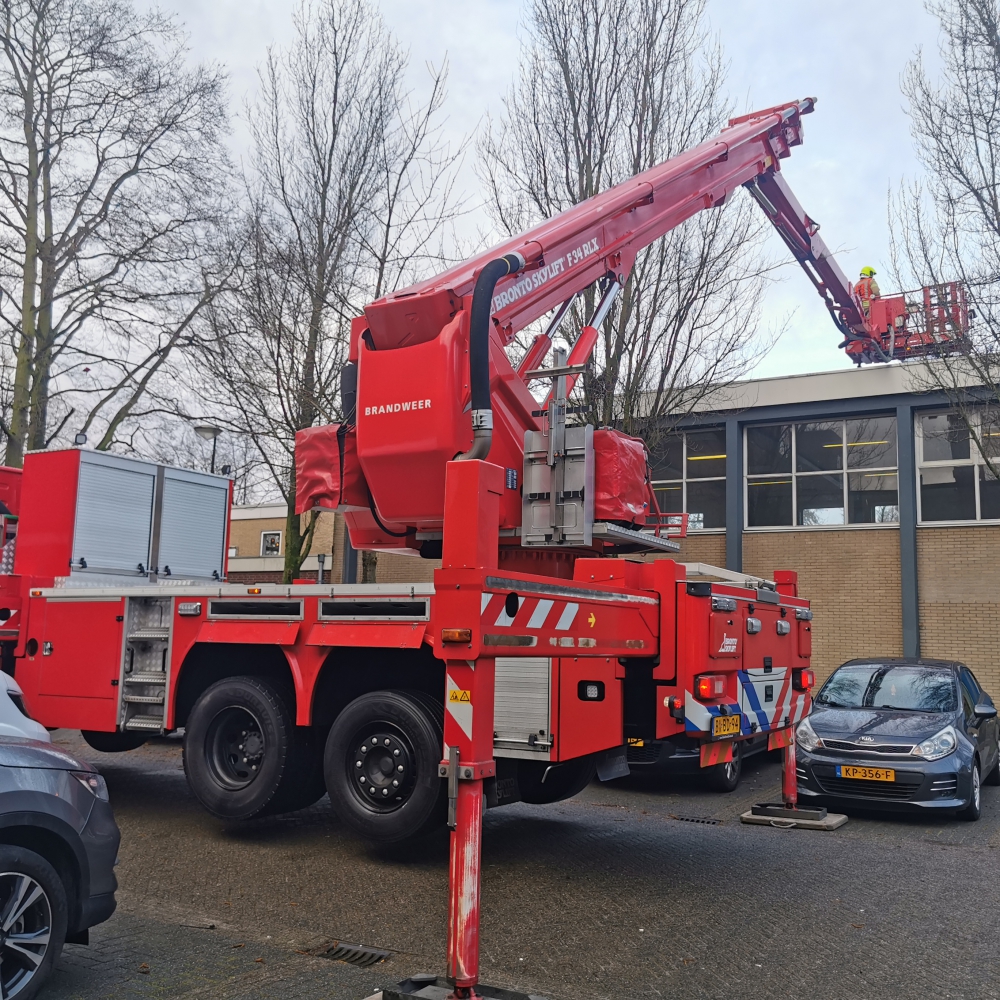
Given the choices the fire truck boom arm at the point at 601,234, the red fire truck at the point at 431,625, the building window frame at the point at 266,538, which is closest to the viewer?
the red fire truck at the point at 431,625

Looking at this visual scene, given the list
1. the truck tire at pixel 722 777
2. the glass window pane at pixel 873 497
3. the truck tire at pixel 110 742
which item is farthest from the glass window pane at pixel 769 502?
the truck tire at pixel 110 742

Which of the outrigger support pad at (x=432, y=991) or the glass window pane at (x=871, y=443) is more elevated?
the glass window pane at (x=871, y=443)

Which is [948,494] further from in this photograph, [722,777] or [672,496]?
[722,777]

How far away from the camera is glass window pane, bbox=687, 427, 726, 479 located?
19266mm

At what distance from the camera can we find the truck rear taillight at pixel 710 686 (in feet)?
21.5

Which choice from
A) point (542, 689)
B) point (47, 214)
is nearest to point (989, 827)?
point (542, 689)

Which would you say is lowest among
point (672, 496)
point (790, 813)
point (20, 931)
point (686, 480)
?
point (790, 813)

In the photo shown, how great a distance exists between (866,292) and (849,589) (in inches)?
206

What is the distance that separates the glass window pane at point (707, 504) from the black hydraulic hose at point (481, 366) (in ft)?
43.6

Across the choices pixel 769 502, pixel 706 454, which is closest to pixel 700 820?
pixel 769 502

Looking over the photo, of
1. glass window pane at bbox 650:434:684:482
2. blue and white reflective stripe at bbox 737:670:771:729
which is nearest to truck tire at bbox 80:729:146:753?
blue and white reflective stripe at bbox 737:670:771:729

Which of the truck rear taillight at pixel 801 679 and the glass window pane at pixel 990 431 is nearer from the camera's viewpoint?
the truck rear taillight at pixel 801 679

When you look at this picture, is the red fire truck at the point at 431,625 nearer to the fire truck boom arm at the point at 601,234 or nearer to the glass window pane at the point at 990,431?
the fire truck boom arm at the point at 601,234

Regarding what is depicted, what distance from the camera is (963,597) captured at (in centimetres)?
1659
